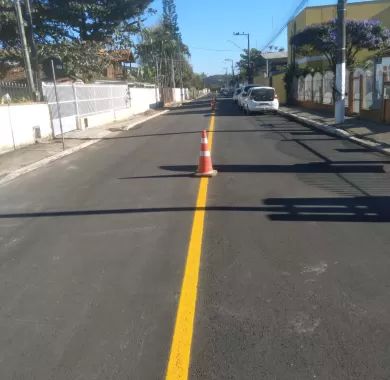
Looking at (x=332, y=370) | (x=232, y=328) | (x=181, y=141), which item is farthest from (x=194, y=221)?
(x=181, y=141)

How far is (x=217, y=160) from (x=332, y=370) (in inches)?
364

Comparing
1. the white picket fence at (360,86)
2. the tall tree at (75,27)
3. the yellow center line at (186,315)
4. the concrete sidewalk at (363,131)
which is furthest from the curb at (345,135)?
the tall tree at (75,27)

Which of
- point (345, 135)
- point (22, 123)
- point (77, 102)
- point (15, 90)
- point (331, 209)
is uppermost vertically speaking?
point (15, 90)

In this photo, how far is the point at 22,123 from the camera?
17.1 m

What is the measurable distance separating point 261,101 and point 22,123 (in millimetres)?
17650

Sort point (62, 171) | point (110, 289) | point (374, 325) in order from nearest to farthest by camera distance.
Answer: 1. point (374, 325)
2. point (110, 289)
3. point (62, 171)

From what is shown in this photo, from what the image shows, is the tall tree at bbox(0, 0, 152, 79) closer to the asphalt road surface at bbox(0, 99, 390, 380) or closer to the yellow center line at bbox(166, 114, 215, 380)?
the asphalt road surface at bbox(0, 99, 390, 380)

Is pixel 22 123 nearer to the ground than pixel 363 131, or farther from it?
farther from it

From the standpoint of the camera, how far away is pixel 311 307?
406 centimetres

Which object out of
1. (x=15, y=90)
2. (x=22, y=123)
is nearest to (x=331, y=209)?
(x=22, y=123)

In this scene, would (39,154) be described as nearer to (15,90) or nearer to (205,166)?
(15,90)

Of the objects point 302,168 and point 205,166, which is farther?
point 302,168

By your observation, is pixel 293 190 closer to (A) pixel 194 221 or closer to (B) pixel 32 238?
(A) pixel 194 221

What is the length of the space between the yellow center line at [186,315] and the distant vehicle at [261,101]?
1009 inches
